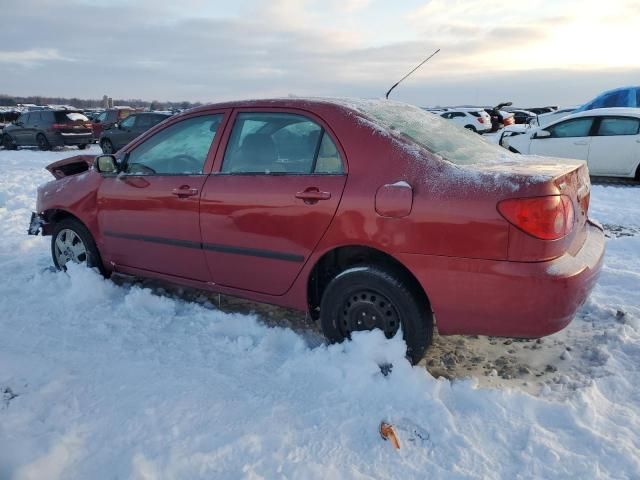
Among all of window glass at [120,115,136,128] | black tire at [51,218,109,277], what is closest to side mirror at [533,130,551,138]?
black tire at [51,218,109,277]

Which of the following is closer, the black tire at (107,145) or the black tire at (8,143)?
the black tire at (107,145)

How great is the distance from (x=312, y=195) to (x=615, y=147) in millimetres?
9057

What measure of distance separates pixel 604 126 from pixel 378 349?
30.9ft

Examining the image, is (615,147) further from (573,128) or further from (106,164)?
(106,164)

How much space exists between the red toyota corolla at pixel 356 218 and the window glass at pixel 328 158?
0.03 feet

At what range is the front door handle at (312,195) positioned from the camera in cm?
304

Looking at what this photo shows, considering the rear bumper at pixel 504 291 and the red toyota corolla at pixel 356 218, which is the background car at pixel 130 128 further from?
the rear bumper at pixel 504 291

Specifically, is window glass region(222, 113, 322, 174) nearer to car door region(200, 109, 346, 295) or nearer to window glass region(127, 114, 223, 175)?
car door region(200, 109, 346, 295)

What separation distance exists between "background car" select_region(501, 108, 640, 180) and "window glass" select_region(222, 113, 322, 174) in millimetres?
8553

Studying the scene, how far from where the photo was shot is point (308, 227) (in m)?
3.12

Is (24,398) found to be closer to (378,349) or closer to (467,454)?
(378,349)

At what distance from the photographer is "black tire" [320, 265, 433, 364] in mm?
2900

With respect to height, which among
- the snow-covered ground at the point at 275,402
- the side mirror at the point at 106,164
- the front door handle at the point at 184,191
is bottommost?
the snow-covered ground at the point at 275,402

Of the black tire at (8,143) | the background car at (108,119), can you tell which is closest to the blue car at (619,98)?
the background car at (108,119)
